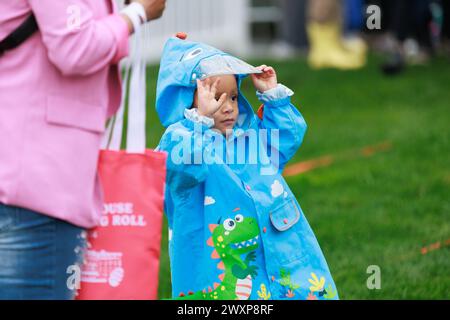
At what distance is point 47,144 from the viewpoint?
2670mm

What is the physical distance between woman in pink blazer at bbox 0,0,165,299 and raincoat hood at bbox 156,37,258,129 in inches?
17.3

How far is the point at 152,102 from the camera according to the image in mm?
9641

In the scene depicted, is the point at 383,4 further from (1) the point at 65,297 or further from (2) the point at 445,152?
(1) the point at 65,297

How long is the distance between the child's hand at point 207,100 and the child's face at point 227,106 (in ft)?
0.21

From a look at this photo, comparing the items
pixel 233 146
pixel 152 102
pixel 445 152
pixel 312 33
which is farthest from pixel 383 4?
pixel 233 146

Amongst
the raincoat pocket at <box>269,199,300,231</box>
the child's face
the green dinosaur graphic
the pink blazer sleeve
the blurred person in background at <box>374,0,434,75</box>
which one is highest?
the pink blazer sleeve

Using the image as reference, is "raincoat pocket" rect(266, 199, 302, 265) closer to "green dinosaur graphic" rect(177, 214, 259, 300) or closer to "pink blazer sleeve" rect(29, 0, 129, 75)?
A: "green dinosaur graphic" rect(177, 214, 259, 300)

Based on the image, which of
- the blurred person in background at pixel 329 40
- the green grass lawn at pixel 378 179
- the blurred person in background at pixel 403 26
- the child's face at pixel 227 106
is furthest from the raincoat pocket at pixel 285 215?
the blurred person in background at pixel 329 40

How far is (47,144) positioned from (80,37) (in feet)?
1.03

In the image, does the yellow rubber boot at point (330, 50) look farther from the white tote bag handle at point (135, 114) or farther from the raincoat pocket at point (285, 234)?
the white tote bag handle at point (135, 114)

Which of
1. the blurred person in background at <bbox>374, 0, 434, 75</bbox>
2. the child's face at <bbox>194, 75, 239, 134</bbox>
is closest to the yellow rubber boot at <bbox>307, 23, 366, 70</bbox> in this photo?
the blurred person in background at <bbox>374, 0, 434, 75</bbox>

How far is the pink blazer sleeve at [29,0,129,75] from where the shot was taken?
2.62 m

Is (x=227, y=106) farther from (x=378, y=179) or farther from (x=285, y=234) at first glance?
(x=378, y=179)

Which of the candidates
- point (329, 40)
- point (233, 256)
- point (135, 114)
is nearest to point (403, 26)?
point (329, 40)
